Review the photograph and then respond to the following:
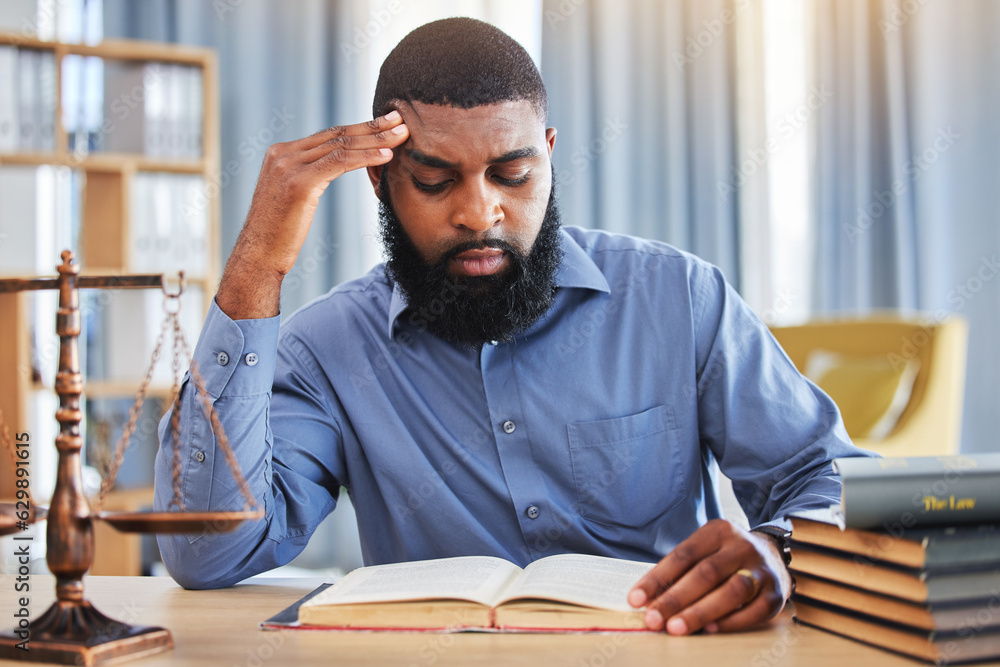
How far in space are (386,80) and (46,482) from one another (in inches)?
111

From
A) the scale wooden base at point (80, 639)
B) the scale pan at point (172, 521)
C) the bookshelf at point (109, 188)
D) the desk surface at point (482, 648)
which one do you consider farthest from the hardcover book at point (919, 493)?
the bookshelf at point (109, 188)

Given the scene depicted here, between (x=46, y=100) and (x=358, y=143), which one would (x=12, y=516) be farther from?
(x=46, y=100)

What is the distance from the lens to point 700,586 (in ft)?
2.85

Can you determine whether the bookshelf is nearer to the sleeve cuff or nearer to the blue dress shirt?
the blue dress shirt

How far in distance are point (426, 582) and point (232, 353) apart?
40cm

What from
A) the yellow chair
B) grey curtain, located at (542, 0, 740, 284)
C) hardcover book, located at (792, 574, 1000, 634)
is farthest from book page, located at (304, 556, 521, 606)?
grey curtain, located at (542, 0, 740, 284)

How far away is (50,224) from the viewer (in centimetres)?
348

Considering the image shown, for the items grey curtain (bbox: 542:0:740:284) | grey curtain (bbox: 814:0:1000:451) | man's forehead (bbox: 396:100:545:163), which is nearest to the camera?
man's forehead (bbox: 396:100:545:163)

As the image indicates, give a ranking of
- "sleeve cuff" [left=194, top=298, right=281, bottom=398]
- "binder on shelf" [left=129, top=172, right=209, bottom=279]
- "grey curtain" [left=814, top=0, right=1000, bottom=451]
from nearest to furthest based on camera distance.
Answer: "sleeve cuff" [left=194, top=298, right=281, bottom=398]
"binder on shelf" [left=129, top=172, right=209, bottom=279]
"grey curtain" [left=814, top=0, right=1000, bottom=451]

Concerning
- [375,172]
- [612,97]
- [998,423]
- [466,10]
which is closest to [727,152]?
[612,97]

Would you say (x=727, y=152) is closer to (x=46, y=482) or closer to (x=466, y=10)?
(x=466, y=10)

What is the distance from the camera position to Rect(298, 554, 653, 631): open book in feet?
2.76

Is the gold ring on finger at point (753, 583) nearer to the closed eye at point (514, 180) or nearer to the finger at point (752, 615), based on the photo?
the finger at point (752, 615)

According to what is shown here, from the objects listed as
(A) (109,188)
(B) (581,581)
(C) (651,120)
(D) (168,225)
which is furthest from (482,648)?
(C) (651,120)
